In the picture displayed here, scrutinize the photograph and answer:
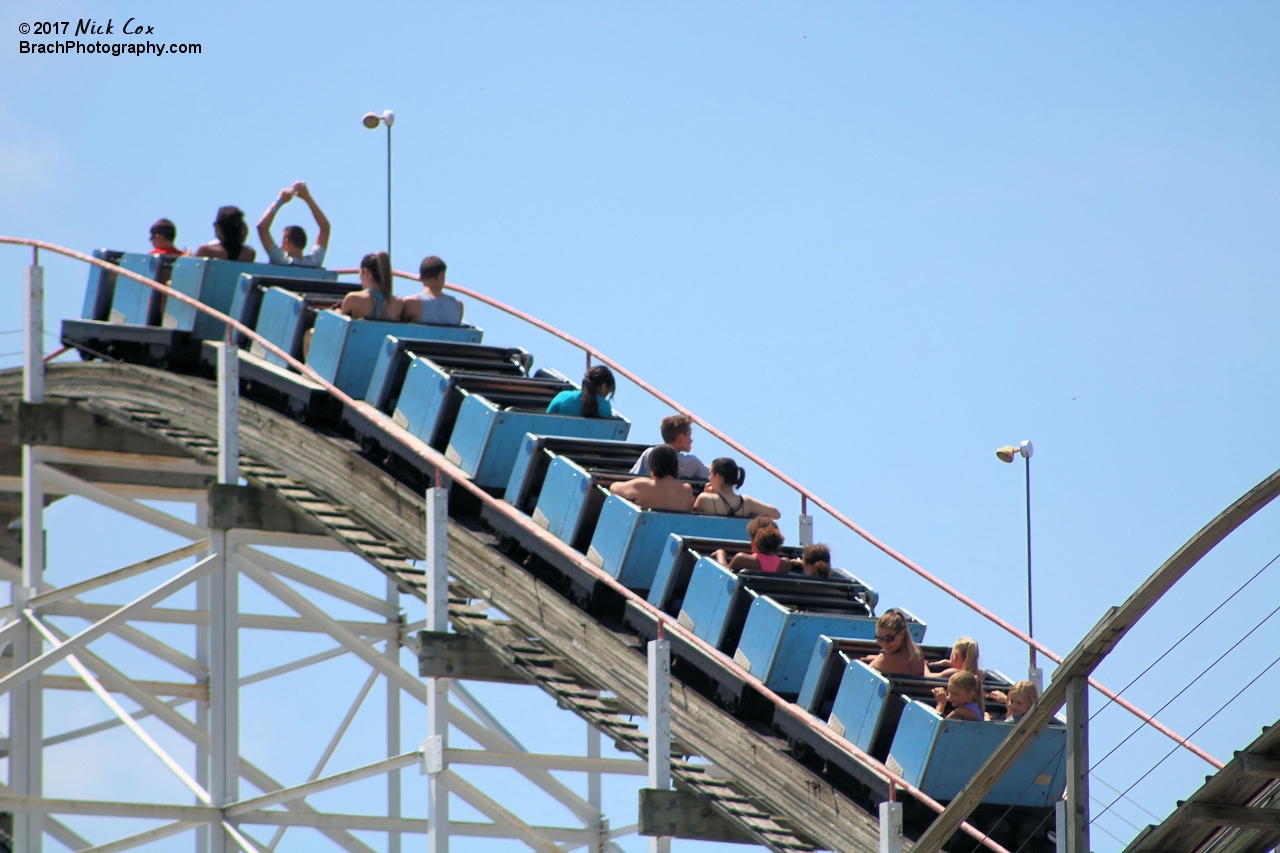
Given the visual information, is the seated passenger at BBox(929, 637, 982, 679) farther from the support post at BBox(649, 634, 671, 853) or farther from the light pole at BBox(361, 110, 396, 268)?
the light pole at BBox(361, 110, 396, 268)

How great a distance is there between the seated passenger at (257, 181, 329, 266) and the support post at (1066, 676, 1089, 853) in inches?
362

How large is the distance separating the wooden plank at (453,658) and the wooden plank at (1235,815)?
547 centimetres

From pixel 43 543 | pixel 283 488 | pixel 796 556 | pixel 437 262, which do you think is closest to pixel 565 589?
pixel 796 556

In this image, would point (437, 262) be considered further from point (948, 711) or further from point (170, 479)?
point (948, 711)

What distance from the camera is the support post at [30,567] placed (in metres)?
15.0

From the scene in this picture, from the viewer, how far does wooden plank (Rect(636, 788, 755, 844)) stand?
11.4 metres

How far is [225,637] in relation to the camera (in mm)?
13883

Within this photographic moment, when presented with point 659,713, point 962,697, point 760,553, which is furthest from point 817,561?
point 962,697

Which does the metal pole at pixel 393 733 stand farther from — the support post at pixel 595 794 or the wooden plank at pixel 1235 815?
the wooden plank at pixel 1235 815

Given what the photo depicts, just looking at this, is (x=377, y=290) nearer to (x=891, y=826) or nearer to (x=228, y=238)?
(x=228, y=238)

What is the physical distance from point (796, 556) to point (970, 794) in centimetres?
410

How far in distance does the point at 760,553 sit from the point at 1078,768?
3.85m

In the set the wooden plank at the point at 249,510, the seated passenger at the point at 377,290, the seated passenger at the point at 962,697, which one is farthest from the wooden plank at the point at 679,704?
the seated passenger at the point at 377,290

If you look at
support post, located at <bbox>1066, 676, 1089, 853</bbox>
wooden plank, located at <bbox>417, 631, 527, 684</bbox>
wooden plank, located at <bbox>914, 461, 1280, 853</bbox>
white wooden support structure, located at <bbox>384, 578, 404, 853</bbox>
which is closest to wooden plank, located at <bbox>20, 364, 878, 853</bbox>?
wooden plank, located at <bbox>417, 631, 527, 684</bbox>
